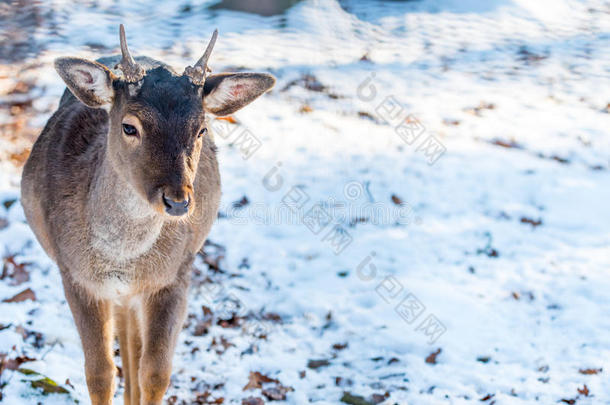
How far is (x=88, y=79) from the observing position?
10.9ft

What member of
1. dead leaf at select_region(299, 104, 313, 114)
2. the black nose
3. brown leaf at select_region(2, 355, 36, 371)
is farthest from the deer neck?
dead leaf at select_region(299, 104, 313, 114)

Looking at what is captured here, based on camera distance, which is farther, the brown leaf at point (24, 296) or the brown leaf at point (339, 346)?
the brown leaf at point (339, 346)

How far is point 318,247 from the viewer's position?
6.80 meters

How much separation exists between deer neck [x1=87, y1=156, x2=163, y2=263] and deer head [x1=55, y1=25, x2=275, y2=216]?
0.12 meters

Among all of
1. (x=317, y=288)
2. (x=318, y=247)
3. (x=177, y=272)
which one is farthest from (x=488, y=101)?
(x=177, y=272)

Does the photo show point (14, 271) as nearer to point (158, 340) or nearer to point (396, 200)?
point (158, 340)

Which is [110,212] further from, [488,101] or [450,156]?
[488,101]

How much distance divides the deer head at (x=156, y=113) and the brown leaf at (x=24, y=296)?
7.55 feet

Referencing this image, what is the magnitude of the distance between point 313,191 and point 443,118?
9.72 feet

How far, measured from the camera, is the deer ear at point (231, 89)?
341 centimetres

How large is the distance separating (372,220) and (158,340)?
4008mm

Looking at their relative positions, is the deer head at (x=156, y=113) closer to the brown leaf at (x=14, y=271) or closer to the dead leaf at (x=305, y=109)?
the brown leaf at (x=14, y=271)

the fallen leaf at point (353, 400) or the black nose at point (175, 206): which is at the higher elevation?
the black nose at point (175, 206)

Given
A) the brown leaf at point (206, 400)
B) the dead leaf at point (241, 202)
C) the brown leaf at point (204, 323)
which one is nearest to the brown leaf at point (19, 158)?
the dead leaf at point (241, 202)
